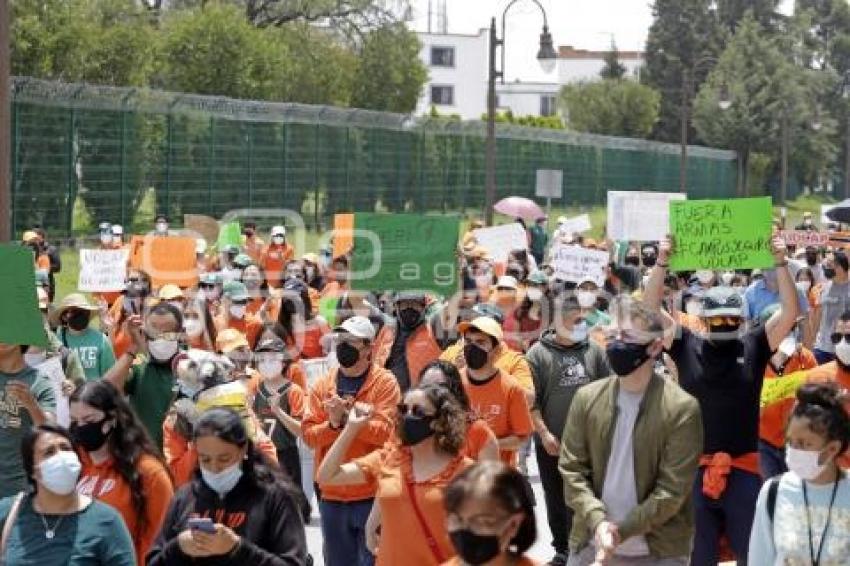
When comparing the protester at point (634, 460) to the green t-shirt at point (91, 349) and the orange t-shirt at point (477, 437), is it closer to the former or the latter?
the orange t-shirt at point (477, 437)

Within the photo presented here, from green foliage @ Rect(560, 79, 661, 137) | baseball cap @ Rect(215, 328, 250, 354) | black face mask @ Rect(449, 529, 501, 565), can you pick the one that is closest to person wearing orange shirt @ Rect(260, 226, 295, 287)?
baseball cap @ Rect(215, 328, 250, 354)

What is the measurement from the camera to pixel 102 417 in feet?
24.4

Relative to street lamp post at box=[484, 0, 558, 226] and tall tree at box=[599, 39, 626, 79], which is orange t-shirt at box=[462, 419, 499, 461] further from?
tall tree at box=[599, 39, 626, 79]

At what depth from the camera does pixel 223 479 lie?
6.50m

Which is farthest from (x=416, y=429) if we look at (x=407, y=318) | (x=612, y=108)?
(x=612, y=108)

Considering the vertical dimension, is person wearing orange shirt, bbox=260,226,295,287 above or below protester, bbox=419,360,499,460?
below

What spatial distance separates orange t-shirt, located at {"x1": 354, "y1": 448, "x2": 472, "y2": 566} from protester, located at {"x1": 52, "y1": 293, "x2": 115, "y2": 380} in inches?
168

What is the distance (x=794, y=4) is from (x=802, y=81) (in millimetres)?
27743

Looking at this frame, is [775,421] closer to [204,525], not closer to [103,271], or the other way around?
[204,525]

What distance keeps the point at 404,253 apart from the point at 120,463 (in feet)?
21.2

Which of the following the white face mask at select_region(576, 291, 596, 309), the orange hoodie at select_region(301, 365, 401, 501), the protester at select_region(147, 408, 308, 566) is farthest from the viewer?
the white face mask at select_region(576, 291, 596, 309)

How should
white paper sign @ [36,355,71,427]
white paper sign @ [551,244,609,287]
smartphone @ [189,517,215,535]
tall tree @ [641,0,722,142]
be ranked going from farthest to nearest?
tall tree @ [641,0,722,142]
white paper sign @ [551,244,609,287]
white paper sign @ [36,355,71,427]
smartphone @ [189,517,215,535]

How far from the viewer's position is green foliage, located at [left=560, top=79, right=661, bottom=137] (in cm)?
8012

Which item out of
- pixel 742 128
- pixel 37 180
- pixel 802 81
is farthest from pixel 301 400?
pixel 802 81
